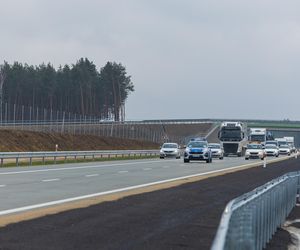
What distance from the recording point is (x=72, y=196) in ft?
65.2

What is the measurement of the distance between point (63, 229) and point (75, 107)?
440ft

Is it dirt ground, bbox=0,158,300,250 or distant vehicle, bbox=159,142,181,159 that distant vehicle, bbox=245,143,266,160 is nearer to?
distant vehicle, bbox=159,142,181,159

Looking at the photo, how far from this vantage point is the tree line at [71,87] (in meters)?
141

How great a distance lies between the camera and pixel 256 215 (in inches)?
413

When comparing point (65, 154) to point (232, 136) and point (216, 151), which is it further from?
point (232, 136)

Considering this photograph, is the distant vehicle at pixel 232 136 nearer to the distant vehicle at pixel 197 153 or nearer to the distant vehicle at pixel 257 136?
the distant vehicle at pixel 257 136

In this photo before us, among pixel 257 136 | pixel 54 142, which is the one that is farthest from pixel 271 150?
pixel 54 142


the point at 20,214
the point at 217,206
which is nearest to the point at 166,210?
the point at 217,206

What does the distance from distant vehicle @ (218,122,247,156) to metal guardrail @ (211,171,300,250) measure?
55.6 m

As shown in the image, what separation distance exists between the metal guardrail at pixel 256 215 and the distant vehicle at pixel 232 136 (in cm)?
5558

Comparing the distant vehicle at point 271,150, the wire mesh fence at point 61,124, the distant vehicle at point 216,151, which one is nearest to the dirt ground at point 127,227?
the distant vehicle at point 216,151

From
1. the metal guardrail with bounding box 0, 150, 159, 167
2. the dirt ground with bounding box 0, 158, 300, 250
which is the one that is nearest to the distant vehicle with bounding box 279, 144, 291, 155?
the metal guardrail with bounding box 0, 150, 159, 167

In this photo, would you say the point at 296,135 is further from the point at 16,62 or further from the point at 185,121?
the point at 16,62

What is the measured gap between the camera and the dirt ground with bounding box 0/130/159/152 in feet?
219
